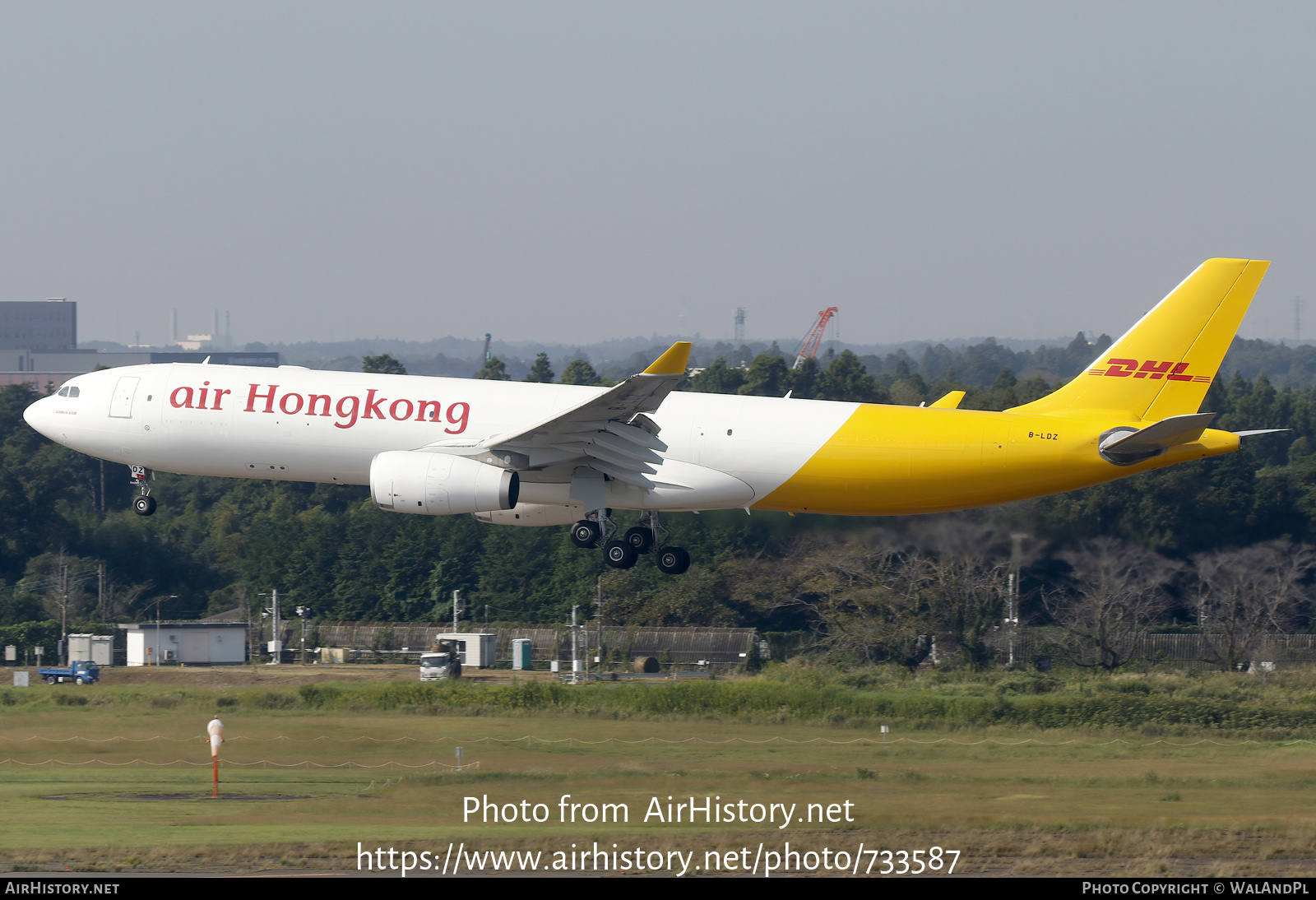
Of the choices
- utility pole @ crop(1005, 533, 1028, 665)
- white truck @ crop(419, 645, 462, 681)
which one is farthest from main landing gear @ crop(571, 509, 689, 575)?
white truck @ crop(419, 645, 462, 681)

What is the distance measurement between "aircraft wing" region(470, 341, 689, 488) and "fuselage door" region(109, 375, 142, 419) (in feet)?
33.3

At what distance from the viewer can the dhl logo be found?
3716 cm

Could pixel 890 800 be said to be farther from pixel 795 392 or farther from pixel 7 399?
pixel 7 399

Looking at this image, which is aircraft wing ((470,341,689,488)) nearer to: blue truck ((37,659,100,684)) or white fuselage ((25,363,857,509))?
white fuselage ((25,363,857,509))

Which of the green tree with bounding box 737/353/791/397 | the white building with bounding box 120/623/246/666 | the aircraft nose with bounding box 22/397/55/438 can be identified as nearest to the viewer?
the aircraft nose with bounding box 22/397/55/438

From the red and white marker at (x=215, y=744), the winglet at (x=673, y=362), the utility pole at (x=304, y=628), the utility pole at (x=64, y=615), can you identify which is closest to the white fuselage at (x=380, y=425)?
the winglet at (x=673, y=362)

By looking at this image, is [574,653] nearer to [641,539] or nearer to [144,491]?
[144,491]

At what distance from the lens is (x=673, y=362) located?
3381cm

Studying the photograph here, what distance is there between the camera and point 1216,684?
5181 centimetres

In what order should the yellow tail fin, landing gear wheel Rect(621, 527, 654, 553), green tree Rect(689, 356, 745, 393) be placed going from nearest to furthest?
the yellow tail fin → landing gear wheel Rect(621, 527, 654, 553) → green tree Rect(689, 356, 745, 393)

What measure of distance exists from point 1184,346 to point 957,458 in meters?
6.37

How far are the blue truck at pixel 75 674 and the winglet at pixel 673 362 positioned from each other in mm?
31336

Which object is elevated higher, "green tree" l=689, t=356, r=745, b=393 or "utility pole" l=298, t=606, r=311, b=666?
"green tree" l=689, t=356, r=745, b=393

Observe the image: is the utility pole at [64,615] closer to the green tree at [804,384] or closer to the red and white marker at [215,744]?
the red and white marker at [215,744]
